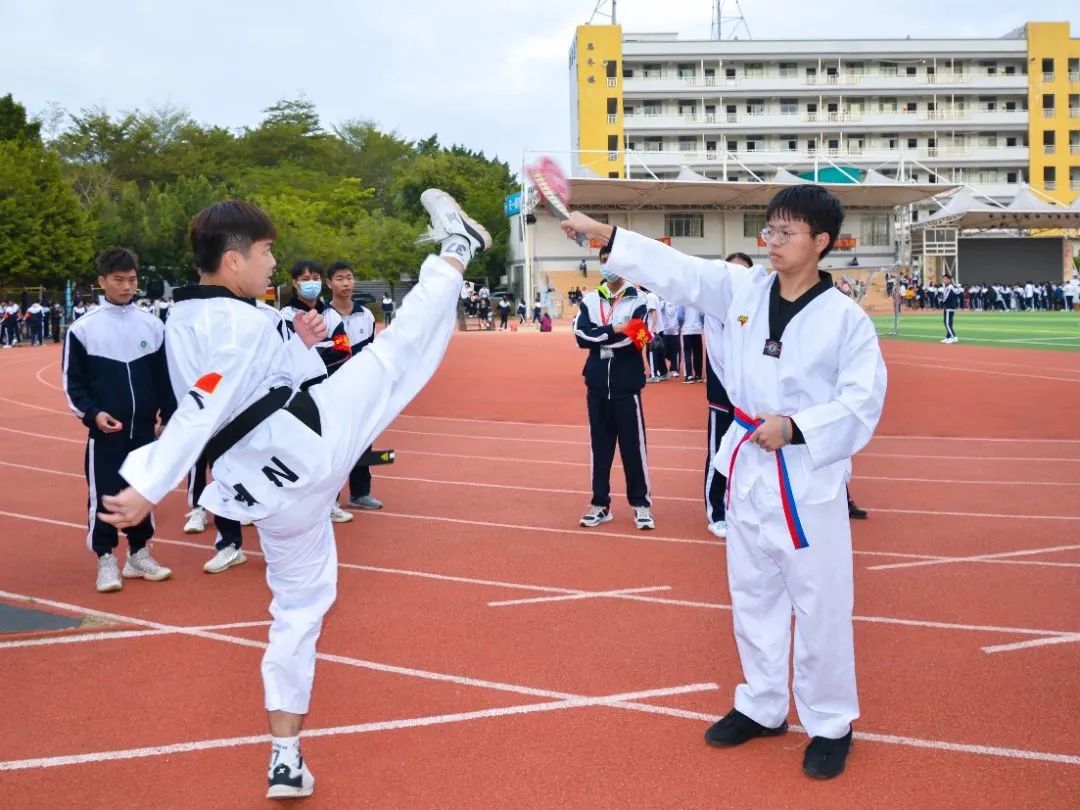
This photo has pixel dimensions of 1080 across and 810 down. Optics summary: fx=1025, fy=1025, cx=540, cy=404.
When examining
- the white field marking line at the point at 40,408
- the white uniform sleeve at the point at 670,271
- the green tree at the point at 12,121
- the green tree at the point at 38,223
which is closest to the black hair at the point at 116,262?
the white uniform sleeve at the point at 670,271

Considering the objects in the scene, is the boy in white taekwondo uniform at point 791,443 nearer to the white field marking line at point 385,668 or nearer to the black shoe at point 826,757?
the black shoe at point 826,757

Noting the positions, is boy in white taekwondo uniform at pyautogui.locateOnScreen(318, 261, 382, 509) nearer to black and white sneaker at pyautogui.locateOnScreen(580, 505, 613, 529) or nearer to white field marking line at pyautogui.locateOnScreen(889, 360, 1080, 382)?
black and white sneaker at pyautogui.locateOnScreen(580, 505, 613, 529)

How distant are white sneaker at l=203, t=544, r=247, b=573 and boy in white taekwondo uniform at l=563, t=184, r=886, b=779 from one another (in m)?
4.18

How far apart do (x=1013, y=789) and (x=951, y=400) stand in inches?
544

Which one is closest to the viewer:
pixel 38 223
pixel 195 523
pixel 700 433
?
pixel 195 523

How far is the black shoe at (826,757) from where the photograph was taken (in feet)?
12.6

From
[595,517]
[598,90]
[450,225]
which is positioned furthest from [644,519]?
[598,90]

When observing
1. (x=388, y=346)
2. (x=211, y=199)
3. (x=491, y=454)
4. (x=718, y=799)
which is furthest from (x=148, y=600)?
(x=211, y=199)

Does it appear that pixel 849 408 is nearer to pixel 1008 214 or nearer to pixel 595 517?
pixel 595 517

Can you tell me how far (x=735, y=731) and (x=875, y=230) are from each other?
65.3 meters

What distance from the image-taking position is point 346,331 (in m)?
8.86

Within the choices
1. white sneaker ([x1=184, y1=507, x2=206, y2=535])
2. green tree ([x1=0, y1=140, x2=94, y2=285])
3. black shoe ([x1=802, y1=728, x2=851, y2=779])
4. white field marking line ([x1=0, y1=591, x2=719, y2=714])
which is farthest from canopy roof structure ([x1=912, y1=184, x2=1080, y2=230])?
black shoe ([x1=802, y1=728, x2=851, y2=779])

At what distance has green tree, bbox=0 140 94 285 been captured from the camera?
4728 cm

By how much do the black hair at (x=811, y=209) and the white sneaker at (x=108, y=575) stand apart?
492cm
